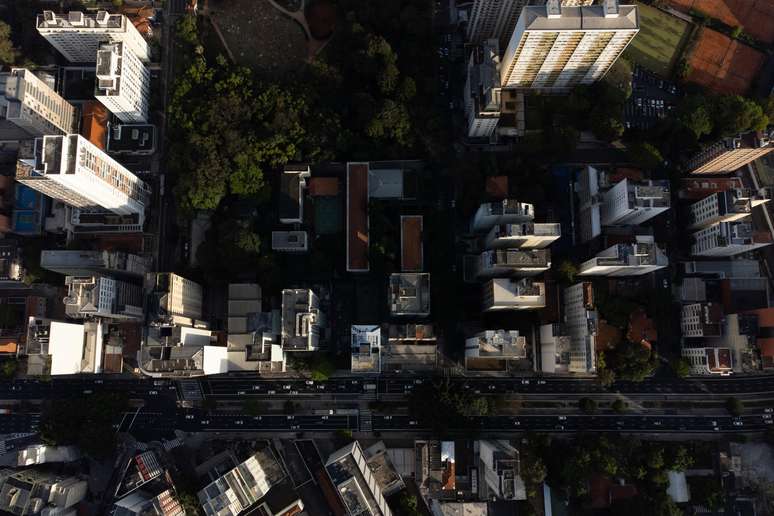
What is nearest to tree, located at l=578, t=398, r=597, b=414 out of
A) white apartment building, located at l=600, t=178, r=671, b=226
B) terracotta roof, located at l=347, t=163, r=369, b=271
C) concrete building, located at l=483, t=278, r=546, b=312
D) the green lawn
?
concrete building, located at l=483, t=278, r=546, b=312

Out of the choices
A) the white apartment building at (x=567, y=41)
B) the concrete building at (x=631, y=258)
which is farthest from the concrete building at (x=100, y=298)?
the concrete building at (x=631, y=258)

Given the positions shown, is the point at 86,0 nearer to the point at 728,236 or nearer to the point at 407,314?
the point at 407,314

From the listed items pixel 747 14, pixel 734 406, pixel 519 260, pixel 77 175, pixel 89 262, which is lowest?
pixel 734 406

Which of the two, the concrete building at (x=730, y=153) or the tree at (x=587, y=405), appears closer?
the concrete building at (x=730, y=153)

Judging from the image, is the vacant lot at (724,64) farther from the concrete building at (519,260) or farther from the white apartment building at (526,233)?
the concrete building at (519,260)

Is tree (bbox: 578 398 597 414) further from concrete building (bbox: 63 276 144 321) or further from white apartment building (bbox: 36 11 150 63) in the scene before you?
white apartment building (bbox: 36 11 150 63)

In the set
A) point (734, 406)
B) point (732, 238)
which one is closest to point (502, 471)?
point (734, 406)

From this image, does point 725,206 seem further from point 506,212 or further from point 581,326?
point 506,212
